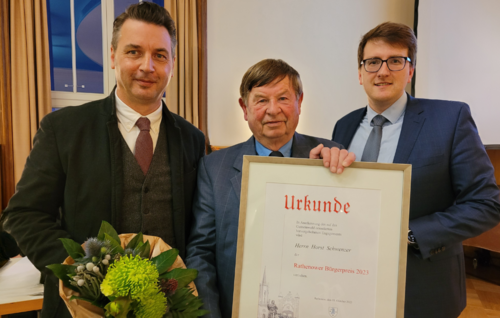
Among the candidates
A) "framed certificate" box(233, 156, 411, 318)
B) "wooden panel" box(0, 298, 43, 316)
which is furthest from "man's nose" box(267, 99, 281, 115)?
"wooden panel" box(0, 298, 43, 316)

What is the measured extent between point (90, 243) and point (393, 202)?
0.86 metres

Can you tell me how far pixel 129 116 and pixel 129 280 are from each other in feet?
2.91

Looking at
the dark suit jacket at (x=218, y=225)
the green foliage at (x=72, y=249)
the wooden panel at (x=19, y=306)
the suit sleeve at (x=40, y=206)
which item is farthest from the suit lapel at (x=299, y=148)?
the wooden panel at (x=19, y=306)

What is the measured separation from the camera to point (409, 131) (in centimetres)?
154

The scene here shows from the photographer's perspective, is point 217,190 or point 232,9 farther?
point 232,9

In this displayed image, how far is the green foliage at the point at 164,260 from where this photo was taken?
0.93 m

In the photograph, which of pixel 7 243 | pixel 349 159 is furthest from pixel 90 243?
pixel 7 243

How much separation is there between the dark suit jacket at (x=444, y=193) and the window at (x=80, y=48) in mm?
3710

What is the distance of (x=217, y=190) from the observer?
52.6 inches

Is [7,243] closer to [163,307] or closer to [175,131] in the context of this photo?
[175,131]

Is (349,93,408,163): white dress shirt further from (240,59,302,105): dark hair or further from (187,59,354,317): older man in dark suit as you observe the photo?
(240,59,302,105): dark hair

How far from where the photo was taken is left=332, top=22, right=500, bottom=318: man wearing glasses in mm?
1370

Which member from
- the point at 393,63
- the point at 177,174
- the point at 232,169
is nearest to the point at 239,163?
the point at 232,169

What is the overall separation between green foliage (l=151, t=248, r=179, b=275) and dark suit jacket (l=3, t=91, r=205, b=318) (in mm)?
489
